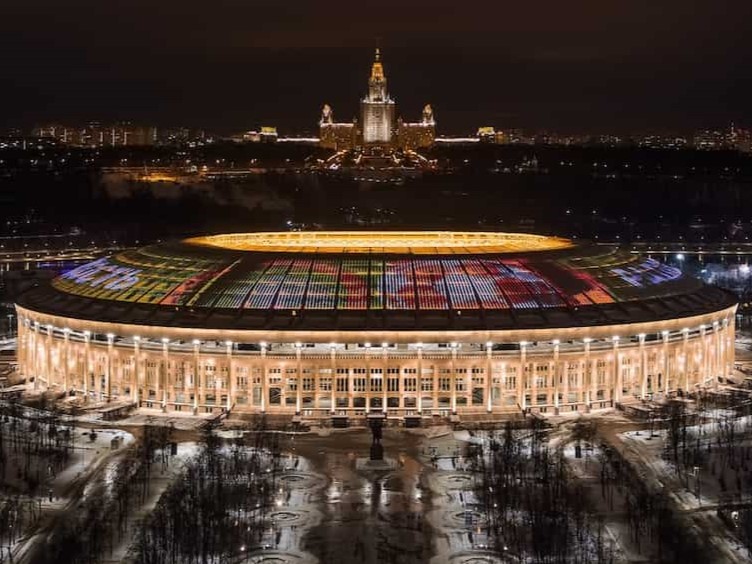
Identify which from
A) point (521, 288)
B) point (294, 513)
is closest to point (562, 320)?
point (521, 288)

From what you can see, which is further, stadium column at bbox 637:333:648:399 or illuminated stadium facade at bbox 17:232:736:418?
stadium column at bbox 637:333:648:399

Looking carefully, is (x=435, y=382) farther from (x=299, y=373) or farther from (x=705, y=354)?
(x=705, y=354)

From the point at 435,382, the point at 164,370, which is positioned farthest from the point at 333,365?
the point at 164,370

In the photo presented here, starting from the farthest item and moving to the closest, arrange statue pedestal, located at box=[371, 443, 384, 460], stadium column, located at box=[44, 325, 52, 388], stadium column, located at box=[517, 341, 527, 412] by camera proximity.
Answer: stadium column, located at box=[44, 325, 52, 388] → stadium column, located at box=[517, 341, 527, 412] → statue pedestal, located at box=[371, 443, 384, 460]

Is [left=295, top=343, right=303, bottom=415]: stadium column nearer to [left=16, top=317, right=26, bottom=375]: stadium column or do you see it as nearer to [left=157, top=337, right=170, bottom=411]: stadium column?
[left=157, top=337, right=170, bottom=411]: stadium column

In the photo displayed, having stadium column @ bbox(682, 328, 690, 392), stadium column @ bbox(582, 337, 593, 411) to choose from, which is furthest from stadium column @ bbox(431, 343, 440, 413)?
stadium column @ bbox(682, 328, 690, 392)

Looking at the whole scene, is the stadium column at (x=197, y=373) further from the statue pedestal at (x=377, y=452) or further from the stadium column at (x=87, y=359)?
the statue pedestal at (x=377, y=452)
